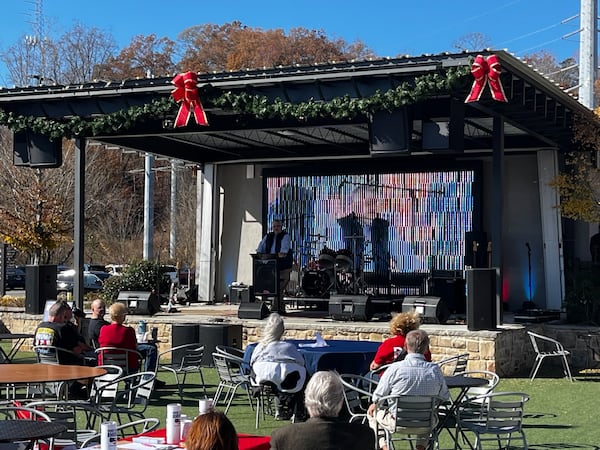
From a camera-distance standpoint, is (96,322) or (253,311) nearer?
(96,322)

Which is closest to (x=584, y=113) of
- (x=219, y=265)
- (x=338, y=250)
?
(x=338, y=250)

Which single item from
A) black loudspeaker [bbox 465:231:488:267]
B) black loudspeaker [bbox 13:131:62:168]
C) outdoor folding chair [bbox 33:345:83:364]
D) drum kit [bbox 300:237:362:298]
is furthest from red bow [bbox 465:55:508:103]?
black loudspeaker [bbox 13:131:62:168]

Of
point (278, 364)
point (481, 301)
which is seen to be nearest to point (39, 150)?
point (481, 301)

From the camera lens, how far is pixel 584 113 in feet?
50.9

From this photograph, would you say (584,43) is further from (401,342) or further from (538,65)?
(538,65)

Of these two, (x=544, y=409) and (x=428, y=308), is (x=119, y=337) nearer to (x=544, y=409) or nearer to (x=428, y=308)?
(x=544, y=409)

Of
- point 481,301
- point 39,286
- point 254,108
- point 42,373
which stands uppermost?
point 254,108

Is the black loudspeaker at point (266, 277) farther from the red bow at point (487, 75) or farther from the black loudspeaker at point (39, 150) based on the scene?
the red bow at point (487, 75)

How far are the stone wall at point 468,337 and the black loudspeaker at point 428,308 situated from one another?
0.45m

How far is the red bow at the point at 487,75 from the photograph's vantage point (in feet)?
38.3

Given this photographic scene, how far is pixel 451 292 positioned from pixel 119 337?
8.06 meters

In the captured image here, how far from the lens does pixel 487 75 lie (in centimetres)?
1174

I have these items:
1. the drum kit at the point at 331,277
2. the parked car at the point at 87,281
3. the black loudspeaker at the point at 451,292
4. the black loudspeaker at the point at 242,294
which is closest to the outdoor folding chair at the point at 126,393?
the black loudspeaker at the point at 242,294

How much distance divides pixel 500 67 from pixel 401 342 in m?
4.68
